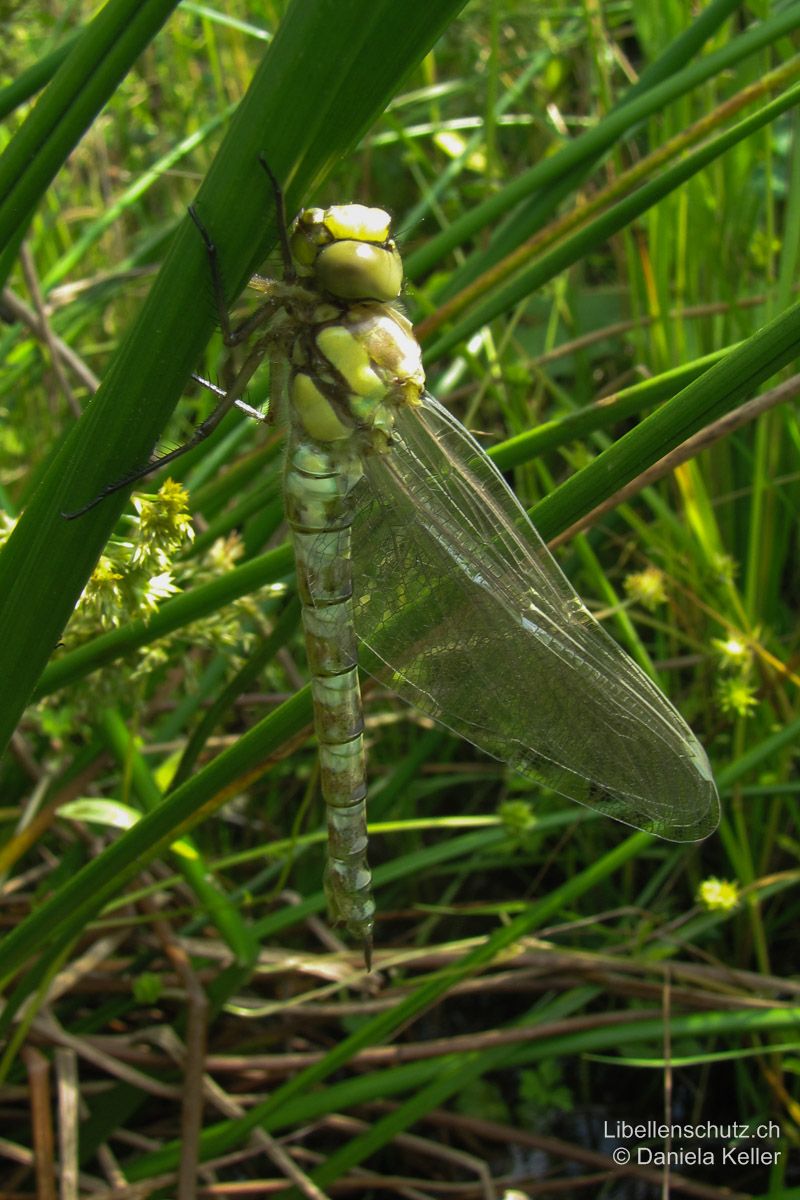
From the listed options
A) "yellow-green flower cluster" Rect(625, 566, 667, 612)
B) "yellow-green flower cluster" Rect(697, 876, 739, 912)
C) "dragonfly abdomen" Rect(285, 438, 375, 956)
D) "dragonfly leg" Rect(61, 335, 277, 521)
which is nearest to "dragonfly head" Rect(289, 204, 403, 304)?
"dragonfly leg" Rect(61, 335, 277, 521)

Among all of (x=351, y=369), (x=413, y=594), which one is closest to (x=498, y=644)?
(x=413, y=594)

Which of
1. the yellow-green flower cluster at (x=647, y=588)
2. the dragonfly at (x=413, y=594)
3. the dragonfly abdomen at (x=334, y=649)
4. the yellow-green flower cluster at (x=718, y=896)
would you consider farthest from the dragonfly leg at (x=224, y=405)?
the yellow-green flower cluster at (x=718, y=896)

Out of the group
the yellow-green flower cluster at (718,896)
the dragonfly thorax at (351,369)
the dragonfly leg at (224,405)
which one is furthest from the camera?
the yellow-green flower cluster at (718,896)

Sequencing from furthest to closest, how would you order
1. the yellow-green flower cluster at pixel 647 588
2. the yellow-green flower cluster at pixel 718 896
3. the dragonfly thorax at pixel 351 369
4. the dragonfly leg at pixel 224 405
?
1. the yellow-green flower cluster at pixel 647 588
2. the yellow-green flower cluster at pixel 718 896
3. the dragonfly thorax at pixel 351 369
4. the dragonfly leg at pixel 224 405

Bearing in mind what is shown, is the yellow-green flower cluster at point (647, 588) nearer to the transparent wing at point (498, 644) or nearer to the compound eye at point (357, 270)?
the transparent wing at point (498, 644)

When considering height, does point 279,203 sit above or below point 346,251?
below

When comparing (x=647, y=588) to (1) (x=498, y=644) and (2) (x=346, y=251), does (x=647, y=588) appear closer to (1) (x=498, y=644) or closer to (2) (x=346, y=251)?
(1) (x=498, y=644)

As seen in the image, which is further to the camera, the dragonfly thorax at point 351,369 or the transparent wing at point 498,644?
the transparent wing at point 498,644

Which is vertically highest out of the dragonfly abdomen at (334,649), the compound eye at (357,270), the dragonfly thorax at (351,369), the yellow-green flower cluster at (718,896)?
the compound eye at (357,270)
